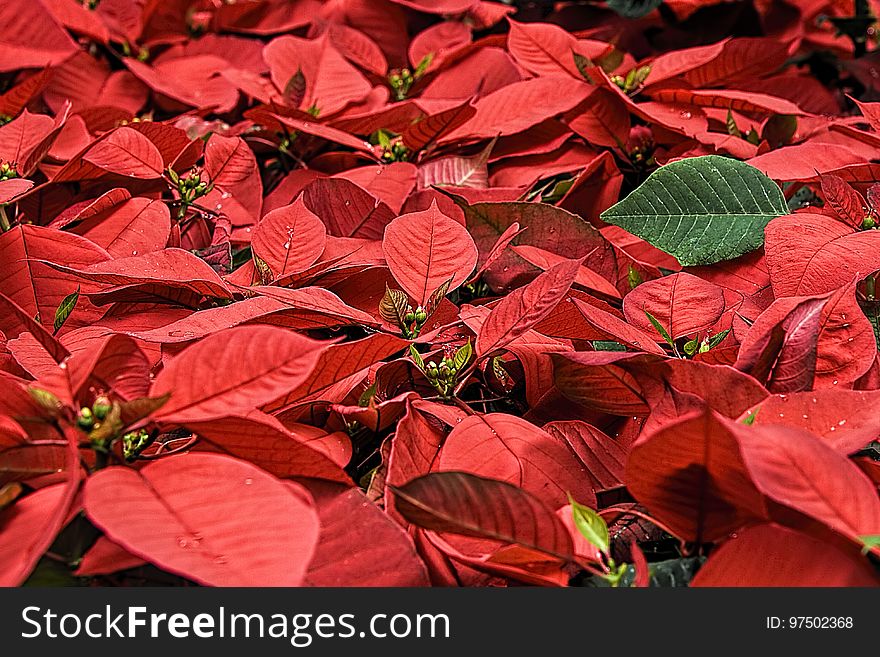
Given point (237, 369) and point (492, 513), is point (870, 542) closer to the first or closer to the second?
point (492, 513)

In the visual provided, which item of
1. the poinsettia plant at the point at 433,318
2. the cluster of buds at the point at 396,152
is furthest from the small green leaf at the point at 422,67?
the cluster of buds at the point at 396,152

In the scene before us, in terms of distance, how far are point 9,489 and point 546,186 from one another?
566 millimetres

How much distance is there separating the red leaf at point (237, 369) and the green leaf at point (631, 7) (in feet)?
2.80

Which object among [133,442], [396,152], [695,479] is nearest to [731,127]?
[396,152]

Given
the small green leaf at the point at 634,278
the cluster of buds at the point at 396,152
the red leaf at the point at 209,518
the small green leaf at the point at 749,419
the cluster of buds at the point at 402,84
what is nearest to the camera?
the red leaf at the point at 209,518

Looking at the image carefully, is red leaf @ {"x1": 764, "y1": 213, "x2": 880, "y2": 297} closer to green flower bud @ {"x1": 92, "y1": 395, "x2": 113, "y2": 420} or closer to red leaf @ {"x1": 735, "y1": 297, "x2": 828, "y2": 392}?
red leaf @ {"x1": 735, "y1": 297, "x2": 828, "y2": 392}

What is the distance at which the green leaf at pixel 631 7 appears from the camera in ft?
3.73

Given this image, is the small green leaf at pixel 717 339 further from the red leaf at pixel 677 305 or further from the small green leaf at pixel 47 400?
the small green leaf at pixel 47 400

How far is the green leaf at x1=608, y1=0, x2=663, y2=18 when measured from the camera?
3.73 feet

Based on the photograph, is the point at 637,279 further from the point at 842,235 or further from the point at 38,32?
the point at 38,32

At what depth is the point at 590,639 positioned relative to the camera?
41cm

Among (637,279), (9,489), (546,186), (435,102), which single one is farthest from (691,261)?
(9,489)

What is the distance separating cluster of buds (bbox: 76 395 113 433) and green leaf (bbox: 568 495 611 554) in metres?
0.23

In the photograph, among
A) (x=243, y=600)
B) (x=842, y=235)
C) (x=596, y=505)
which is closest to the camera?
(x=243, y=600)
